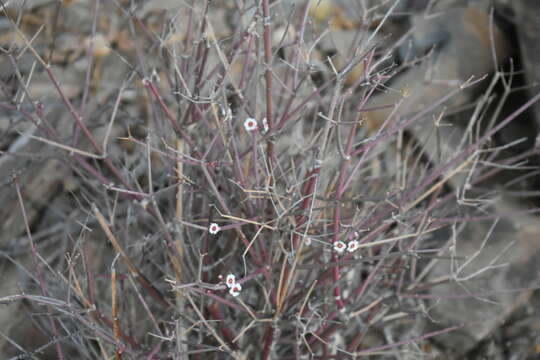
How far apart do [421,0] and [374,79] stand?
1.94 m

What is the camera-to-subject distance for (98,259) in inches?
77.5

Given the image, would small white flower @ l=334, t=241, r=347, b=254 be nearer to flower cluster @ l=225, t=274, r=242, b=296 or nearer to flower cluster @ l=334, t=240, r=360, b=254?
flower cluster @ l=334, t=240, r=360, b=254

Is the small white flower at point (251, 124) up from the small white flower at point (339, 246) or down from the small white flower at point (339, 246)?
up

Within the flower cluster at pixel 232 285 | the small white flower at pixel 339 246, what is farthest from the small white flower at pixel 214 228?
the small white flower at pixel 339 246

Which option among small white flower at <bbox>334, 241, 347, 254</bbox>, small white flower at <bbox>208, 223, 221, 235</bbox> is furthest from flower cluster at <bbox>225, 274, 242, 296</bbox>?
small white flower at <bbox>334, 241, 347, 254</bbox>

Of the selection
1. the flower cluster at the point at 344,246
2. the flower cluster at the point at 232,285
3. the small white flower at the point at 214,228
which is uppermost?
the small white flower at the point at 214,228

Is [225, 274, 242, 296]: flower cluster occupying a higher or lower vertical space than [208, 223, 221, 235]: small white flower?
lower

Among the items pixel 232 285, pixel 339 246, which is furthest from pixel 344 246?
pixel 232 285

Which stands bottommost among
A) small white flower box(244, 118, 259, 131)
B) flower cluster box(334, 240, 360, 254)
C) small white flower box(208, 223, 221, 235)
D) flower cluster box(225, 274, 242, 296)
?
flower cluster box(225, 274, 242, 296)

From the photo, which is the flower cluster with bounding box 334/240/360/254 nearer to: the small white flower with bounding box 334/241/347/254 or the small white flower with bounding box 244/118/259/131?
the small white flower with bounding box 334/241/347/254

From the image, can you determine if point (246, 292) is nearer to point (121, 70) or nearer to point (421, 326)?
point (421, 326)

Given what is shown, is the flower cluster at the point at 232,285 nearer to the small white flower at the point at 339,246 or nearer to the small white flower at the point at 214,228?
the small white flower at the point at 214,228

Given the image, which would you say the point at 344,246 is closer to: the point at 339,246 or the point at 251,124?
the point at 339,246

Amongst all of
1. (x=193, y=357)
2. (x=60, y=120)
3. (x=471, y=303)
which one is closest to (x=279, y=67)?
(x=60, y=120)
